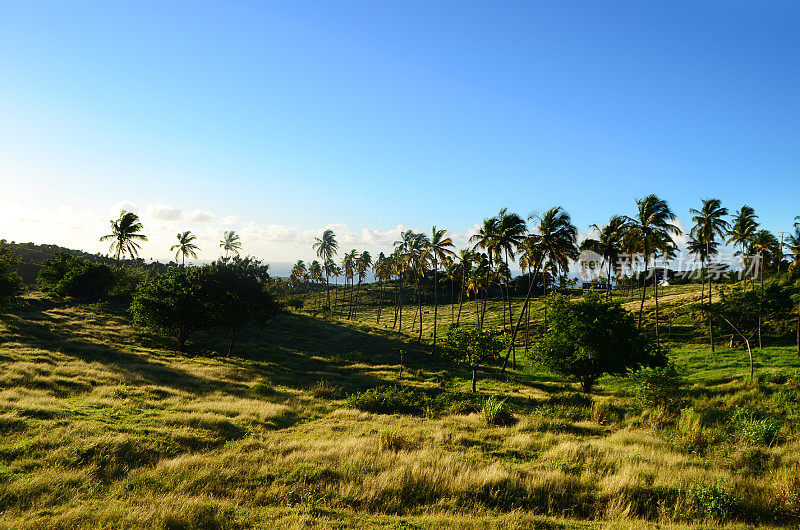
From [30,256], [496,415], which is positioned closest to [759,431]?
[496,415]

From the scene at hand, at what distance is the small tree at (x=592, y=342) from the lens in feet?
84.3

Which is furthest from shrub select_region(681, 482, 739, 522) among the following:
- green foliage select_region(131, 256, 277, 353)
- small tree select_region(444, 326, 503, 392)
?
green foliage select_region(131, 256, 277, 353)

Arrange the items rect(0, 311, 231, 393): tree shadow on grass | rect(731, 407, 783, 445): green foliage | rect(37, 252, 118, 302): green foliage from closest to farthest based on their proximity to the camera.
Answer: rect(731, 407, 783, 445): green foliage → rect(0, 311, 231, 393): tree shadow on grass → rect(37, 252, 118, 302): green foliage

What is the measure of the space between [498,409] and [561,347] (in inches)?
473

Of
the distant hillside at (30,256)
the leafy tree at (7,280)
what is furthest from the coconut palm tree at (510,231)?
the distant hillside at (30,256)

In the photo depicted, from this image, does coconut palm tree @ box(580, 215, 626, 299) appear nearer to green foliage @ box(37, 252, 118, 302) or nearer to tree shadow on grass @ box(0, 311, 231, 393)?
tree shadow on grass @ box(0, 311, 231, 393)

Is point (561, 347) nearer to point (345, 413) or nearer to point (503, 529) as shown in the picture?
point (345, 413)

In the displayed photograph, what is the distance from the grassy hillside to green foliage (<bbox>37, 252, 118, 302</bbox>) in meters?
37.3

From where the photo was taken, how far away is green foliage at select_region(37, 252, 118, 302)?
55562 mm

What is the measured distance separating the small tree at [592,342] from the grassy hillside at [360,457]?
349cm

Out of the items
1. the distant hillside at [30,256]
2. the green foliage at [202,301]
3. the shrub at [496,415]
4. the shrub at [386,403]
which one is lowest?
the shrub at [386,403]

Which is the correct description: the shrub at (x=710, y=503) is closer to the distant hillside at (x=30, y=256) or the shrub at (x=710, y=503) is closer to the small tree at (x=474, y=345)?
the small tree at (x=474, y=345)

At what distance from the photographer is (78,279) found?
55688 mm

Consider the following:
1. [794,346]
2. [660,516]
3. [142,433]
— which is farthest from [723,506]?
[794,346]
